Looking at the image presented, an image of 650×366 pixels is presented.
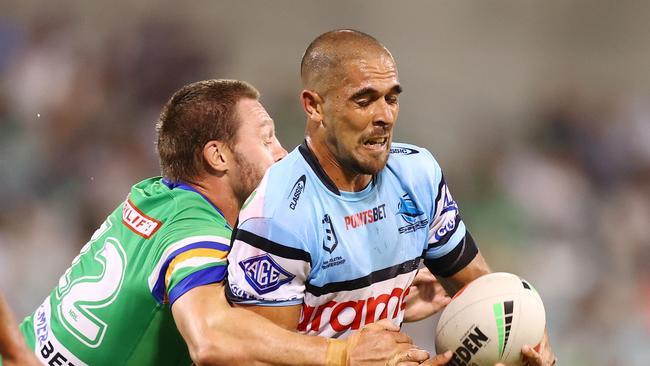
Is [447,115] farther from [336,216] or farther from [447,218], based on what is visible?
[336,216]

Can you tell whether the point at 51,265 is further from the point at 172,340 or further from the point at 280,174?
the point at 280,174

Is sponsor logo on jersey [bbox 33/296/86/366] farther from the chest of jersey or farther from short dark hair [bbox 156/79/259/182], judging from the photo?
the chest of jersey

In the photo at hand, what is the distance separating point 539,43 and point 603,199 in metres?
1.63

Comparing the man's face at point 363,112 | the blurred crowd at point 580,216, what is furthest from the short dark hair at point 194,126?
the blurred crowd at point 580,216

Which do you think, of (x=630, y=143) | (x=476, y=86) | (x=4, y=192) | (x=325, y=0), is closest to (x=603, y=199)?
(x=630, y=143)

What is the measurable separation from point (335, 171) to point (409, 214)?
38cm

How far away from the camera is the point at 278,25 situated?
8602 millimetres

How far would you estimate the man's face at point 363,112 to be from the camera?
11.8ft

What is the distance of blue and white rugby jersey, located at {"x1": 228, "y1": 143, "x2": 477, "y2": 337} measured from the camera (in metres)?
3.55

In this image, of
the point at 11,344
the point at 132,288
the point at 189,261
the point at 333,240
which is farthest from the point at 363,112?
the point at 11,344

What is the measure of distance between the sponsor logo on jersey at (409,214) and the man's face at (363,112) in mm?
262

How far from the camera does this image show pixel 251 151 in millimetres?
4484

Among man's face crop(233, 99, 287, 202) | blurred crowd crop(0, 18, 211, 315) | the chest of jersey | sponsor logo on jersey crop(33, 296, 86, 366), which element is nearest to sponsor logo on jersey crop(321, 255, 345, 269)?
the chest of jersey

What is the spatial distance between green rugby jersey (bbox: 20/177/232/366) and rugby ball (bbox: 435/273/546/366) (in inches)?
37.1
